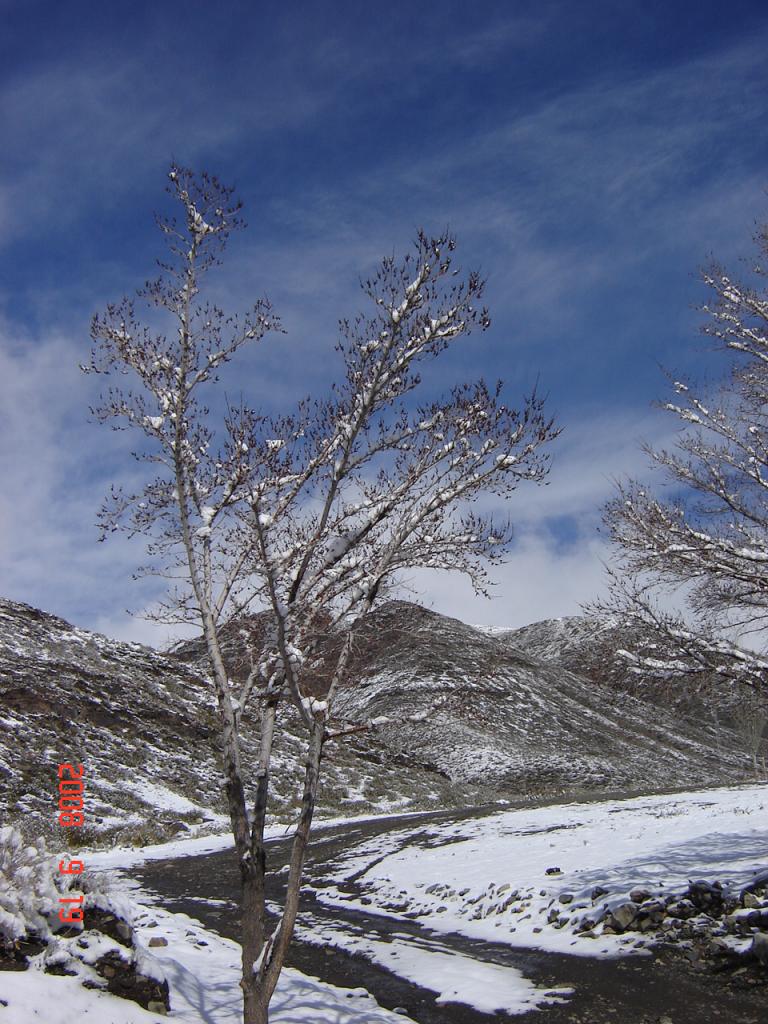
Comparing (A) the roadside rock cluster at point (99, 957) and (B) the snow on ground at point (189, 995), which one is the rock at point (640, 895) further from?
(A) the roadside rock cluster at point (99, 957)

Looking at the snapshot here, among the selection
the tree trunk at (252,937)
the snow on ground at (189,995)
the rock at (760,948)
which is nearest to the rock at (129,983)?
the snow on ground at (189,995)

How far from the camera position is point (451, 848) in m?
16.8

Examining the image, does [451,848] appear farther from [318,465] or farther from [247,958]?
[318,465]

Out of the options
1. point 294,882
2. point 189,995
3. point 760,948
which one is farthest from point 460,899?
point 294,882

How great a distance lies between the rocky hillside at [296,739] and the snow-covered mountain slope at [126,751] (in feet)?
0.33

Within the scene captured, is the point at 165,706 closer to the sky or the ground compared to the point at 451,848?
closer to the sky

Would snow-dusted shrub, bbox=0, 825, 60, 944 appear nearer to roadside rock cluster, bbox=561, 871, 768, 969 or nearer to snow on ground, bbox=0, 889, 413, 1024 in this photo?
snow on ground, bbox=0, 889, 413, 1024

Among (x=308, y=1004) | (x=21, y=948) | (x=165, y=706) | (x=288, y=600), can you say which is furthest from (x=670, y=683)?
(x=165, y=706)

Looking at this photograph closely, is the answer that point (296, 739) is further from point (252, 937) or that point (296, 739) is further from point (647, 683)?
point (252, 937)

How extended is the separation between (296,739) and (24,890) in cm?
3490

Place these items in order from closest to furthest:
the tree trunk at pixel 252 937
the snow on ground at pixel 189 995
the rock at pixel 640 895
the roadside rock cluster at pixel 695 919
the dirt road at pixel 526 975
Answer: the snow on ground at pixel 189 995 < the tree trunk at pixel 252 937 < the dirt road at pixel 526 975 < the roadside rock cluster at pixel 695 919 < the rock at pixel 640 895

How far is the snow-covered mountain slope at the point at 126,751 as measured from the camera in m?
23.5

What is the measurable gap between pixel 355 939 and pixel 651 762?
47917 mm

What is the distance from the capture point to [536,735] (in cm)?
5197
